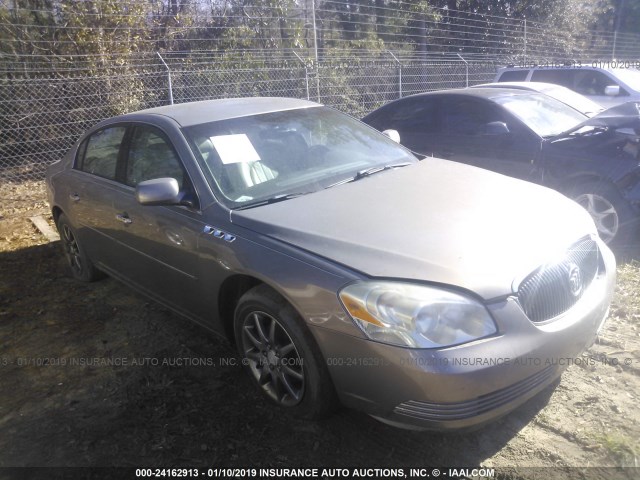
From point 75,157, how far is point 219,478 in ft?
11.0

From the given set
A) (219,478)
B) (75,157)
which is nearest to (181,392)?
(219,478)

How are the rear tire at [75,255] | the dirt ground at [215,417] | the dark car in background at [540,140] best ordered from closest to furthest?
1. the dirt ground at [215,417]
2. the rear tire at [75,255]
3. the dark car in background at [540,140]

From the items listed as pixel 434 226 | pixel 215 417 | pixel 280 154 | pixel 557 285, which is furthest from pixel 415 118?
pixel 215 417

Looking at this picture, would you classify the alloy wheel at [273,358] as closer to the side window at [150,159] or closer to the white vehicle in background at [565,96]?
the side window at [150,159]

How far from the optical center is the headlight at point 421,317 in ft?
7.53

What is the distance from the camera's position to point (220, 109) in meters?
3.87

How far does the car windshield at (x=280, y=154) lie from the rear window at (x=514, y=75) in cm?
836

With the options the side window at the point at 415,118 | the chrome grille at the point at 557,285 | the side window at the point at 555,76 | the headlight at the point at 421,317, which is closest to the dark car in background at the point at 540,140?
the side window at the point at 415,118

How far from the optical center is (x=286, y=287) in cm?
263

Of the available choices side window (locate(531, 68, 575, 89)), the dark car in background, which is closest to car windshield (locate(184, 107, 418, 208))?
the dark car in background

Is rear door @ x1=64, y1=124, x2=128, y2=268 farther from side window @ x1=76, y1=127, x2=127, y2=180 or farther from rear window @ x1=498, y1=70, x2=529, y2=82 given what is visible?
rear window @ x1=498, y1=70, x2=529, y2=82

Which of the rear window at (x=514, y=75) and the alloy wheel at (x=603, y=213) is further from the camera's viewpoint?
the rear window at (x=514, y=75)

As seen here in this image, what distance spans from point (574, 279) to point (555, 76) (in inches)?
377

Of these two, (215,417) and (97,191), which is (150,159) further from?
(215,417)
